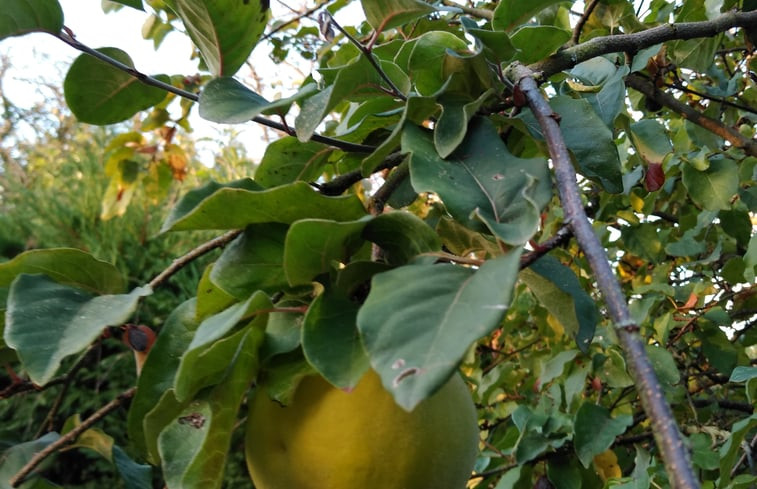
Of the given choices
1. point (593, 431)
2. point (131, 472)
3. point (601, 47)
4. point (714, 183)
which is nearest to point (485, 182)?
point (601, 47)

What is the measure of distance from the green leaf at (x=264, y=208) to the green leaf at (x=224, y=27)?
0.54 ft

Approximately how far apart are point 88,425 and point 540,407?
821mm

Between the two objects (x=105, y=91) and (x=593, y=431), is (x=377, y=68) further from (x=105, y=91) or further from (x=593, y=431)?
(x=593, y=431)

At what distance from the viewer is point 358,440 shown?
480 millimetres

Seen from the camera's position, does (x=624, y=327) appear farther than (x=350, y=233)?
No

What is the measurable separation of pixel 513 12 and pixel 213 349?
41cm

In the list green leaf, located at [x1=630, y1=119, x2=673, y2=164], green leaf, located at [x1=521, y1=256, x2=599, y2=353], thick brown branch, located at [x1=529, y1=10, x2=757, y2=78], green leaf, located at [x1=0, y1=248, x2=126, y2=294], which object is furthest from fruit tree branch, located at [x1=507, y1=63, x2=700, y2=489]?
green leaf, located at [x1=630, y1=119, x2=673, y2=164]

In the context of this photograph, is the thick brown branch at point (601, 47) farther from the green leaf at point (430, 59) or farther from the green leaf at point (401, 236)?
the green leaf at point (401, 236)

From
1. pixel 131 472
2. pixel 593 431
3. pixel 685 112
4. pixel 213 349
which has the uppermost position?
pixel 213 349

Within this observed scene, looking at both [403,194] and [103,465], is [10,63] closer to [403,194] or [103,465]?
[103,465]

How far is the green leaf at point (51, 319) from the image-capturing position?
1.45 feet

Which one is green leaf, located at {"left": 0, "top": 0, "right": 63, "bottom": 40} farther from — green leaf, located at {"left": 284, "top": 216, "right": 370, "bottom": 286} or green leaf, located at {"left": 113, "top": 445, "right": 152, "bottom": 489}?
green leaf, located at {"left": 113, "top": 445, "right": 152, "bottom": 489}

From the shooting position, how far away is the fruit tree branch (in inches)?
10.5

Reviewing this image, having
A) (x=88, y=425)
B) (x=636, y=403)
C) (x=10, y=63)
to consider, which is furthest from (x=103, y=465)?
(x=10, y=63)
